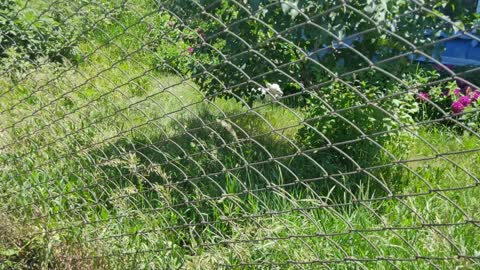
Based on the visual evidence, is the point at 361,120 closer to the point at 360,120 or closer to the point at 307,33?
the point at 360,120

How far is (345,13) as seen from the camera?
269cm

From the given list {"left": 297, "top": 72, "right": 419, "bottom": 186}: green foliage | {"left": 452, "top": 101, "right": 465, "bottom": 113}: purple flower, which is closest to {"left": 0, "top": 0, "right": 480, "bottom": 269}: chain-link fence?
{"left": 297, "top": 72, "right": 419, "bottom": 186}: green foliage

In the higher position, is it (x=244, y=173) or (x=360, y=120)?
(x=360, y=120)

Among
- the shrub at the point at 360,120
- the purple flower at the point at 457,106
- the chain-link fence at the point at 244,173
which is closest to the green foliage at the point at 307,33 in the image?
the chain-link fence at the point at 244,173

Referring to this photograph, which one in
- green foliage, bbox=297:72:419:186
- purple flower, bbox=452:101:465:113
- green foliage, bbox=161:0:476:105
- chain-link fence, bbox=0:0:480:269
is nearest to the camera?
chain-link fence, bbox=0:0:480:269

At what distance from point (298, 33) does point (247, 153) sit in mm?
749

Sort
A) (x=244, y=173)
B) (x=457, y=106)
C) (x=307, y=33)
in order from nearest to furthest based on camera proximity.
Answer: (x=307, y=33)
(x=244, y=173)
(x=457, y=106)

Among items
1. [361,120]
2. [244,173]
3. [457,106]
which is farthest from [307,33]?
[457,106]

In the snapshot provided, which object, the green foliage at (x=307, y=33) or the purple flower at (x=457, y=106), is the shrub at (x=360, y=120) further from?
the purple flower at (x=457, y=106)

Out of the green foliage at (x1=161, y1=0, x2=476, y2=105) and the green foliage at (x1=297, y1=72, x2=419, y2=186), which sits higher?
the green foliage at (x1=161, y1=0, x2=476, y2=105)

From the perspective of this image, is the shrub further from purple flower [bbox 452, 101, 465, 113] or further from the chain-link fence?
purple flower [bbox 452, 101, 465, 113]

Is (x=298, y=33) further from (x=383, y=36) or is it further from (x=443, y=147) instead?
(x=443, y=147)

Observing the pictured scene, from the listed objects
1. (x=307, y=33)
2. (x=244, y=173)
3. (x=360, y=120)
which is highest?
(x=307, y=33)

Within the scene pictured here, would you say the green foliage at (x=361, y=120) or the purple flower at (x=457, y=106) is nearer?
the green foliage at (x=361, y=120)
